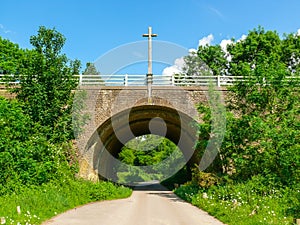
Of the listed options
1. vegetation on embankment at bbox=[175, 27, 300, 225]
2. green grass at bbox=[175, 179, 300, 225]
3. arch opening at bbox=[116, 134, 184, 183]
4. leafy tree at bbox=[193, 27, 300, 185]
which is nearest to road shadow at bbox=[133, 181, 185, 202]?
vegetation on embankment at bbox=[175, 27, 300, 225]

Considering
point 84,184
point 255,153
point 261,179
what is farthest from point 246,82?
point 84,184

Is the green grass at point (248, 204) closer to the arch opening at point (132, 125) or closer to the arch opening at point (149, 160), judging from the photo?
the arch opening at point (132, 125)

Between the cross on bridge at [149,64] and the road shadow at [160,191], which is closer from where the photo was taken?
the cross on bridge at [149,64]

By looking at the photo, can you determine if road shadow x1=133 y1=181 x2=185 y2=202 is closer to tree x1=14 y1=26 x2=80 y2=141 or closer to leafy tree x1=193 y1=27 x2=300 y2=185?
leafy tree x1=193 y1=27 x2=300 y2=185

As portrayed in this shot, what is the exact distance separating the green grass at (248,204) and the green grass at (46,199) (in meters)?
4.84

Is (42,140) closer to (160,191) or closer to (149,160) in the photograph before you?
(160,191)

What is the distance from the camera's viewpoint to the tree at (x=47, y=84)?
16.3 meters

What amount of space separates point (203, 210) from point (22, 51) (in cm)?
3316

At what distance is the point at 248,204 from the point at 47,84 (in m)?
10.3

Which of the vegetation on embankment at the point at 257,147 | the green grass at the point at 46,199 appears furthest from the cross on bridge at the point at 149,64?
the green grass at the point at 46,199

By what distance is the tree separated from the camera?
640 inches

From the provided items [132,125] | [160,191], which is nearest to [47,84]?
[132,125]

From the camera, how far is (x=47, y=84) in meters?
16.6

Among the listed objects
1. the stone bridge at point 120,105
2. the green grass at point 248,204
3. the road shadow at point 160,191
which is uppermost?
the stone bridge at point 120,105
